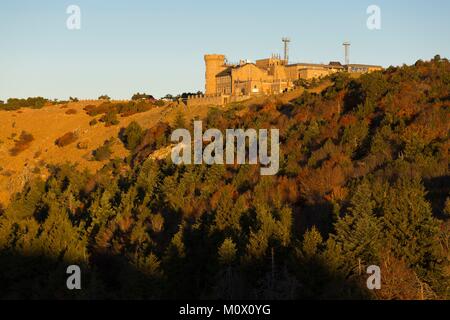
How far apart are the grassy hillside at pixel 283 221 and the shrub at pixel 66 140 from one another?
17.1 m

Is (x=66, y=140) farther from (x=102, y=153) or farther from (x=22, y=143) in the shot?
(x=102, y=153)

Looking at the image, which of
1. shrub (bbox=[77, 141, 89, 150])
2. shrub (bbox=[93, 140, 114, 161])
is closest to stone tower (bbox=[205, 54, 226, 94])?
shrub (bbox=[77, 141, 89, 150])

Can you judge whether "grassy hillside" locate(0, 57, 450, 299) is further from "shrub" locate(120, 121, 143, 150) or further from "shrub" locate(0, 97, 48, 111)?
"shrub" locate(0, 97, 48, 111)

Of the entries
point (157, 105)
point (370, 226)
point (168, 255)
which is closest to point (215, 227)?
point (168, 255)

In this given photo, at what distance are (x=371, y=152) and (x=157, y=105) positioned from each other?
1723 inches

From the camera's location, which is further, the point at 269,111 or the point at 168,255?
the point at 269,111

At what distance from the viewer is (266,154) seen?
34906mm

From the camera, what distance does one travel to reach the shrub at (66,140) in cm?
5997

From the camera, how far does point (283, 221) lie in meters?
21.9

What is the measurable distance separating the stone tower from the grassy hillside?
3480 cm

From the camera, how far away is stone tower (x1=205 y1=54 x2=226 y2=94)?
253 ft
